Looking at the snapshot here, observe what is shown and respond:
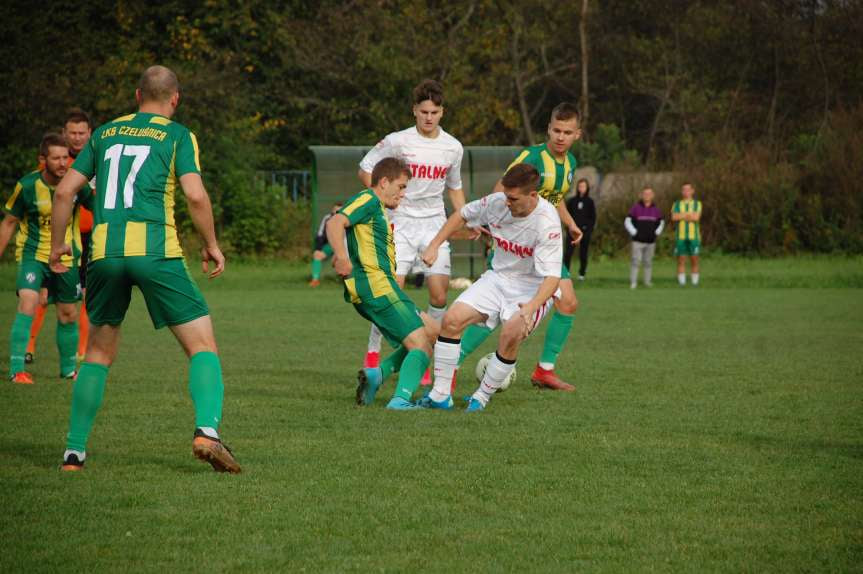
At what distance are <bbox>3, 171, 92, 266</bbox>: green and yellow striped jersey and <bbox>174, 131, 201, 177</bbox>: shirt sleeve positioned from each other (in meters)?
4.09

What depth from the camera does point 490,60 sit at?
124ft

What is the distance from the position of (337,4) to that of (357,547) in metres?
34.1

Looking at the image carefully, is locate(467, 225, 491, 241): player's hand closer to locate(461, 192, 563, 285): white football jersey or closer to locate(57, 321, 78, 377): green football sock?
locate(461, 192, 563, 285): white football jersey

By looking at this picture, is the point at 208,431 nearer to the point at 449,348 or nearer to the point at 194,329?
the point at 194,329

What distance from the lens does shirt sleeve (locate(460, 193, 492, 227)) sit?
26.9ft

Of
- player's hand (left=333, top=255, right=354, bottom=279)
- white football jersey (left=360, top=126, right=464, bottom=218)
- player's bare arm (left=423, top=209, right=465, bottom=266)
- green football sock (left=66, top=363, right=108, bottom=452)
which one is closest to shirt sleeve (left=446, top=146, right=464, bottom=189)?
white football jersey (left=360, top=126, right=464, bottom=218)

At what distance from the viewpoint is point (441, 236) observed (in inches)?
320

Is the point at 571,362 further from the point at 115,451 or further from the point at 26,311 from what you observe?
the point at 115,451

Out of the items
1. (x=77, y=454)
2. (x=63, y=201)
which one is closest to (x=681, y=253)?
(x=77, y=454)

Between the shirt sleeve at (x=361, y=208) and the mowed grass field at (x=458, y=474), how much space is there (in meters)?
1.27

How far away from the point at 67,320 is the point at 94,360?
3973mm

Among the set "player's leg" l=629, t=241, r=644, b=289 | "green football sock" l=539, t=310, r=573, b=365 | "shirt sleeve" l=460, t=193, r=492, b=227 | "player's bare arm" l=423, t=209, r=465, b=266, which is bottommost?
"player's leg" l=629, t=241, r=644, b=289

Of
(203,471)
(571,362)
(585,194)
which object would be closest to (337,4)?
(585,194)

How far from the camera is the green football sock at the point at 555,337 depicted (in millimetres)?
9188
